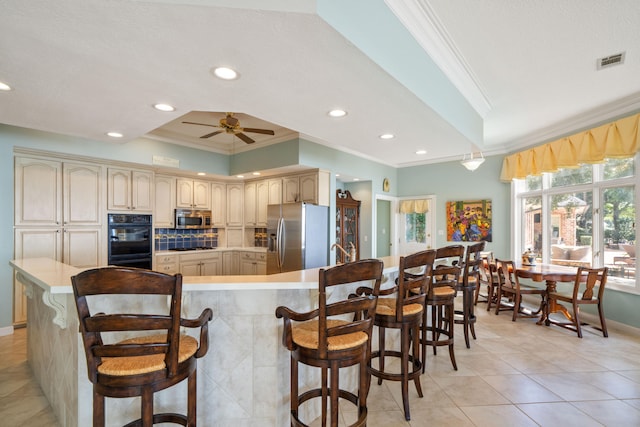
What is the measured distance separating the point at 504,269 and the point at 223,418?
4.14m

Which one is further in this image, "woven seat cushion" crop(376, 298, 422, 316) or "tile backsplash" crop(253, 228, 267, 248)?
"tile backsplash" crop(253, 228, 267, 248)

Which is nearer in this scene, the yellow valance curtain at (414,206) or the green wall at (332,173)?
the green wall at (332,173)

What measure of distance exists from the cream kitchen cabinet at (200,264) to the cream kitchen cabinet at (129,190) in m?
1.06

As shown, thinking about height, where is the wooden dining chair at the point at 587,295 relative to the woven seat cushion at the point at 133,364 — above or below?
below

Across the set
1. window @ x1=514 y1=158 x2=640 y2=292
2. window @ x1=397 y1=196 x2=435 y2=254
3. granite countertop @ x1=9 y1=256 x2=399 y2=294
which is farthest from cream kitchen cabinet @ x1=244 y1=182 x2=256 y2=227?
window @ x1=514 y1=158 x2=640 y2=292

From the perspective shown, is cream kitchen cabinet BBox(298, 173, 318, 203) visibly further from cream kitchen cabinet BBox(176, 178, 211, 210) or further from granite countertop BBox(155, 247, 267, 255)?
cream kitchen cabinet BBox(176, 178, 211, 210)

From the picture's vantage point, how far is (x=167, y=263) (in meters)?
5.07

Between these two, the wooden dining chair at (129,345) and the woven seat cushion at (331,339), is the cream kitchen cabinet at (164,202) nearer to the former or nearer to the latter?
the wooden dining chair at (129,345)

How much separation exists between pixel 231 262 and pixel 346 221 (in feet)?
7.85

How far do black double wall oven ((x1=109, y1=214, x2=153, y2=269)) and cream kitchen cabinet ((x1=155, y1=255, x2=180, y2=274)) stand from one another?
7.8 inches

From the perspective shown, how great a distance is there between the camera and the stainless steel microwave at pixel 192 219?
5.41 metres

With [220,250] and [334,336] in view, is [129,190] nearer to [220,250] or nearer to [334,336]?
[220,250]

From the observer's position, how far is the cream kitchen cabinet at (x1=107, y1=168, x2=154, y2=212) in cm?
445

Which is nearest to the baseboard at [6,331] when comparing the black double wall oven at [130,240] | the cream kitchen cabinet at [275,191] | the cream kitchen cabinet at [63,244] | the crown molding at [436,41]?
the cream kitchen cabinet at [63,244]
